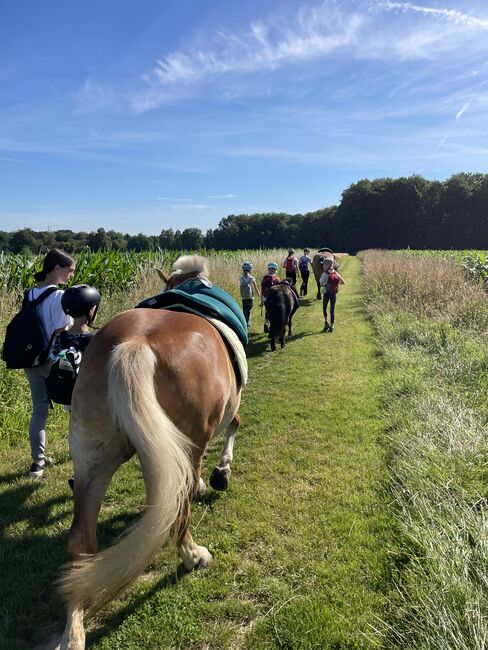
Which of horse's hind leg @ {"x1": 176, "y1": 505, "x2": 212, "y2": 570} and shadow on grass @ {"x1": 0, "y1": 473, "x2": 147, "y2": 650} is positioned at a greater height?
horse's hind leg @ {"x1": 176, "y1": 505, "x2": 212, "y2": 570}

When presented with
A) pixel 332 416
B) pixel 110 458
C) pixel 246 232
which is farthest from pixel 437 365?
pixel 246 232

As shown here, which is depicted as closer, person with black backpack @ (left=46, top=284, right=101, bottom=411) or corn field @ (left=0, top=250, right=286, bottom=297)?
person with black backpack @ (left=46, top=284, right=101, bottom=411)

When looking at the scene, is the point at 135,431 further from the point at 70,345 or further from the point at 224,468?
the point at 224,468

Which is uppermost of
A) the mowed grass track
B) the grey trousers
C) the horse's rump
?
the horse's rump

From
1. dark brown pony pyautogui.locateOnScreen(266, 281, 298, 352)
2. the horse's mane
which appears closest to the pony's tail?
the horse's mane

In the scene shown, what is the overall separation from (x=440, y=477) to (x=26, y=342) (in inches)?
146

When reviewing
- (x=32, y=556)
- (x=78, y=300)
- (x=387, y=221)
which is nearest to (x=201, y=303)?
(x=78, y=300)

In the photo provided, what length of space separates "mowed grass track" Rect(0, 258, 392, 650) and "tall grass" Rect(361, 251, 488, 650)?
0.19 metres

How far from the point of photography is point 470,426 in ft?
13.3

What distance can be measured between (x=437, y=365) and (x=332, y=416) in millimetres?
2164

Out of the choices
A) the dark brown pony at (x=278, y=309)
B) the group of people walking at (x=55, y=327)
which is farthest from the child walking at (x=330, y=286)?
the group of people walking at (x=55, y=327)

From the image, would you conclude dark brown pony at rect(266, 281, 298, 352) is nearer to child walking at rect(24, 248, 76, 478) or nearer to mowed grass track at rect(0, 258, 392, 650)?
mowed grass track at rect(0, 258, 392, 650)

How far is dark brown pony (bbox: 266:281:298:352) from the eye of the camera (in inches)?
336

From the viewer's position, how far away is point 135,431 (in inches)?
76.4
